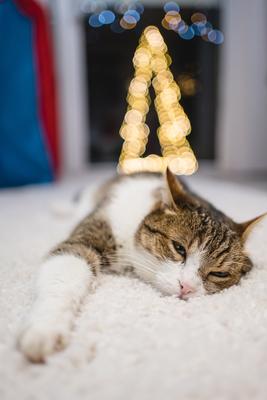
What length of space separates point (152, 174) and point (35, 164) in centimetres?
131

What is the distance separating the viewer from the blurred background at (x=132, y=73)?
2.97 meters

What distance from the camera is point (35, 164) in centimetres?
259

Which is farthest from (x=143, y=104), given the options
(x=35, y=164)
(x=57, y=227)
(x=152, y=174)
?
(x=57, y=227)

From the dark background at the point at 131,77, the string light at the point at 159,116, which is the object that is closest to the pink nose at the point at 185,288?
the string light at the point at 159,116

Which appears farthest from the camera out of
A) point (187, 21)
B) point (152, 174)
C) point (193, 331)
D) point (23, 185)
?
point (187, 21)

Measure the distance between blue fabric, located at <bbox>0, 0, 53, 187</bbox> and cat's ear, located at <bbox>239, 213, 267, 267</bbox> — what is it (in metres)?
1.90

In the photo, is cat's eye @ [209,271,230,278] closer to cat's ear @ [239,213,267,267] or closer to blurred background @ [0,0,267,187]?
cat's ear @ [239,213,267,267]

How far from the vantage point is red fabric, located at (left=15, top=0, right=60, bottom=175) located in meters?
2.52

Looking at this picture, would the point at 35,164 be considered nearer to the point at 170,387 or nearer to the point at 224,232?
the point at 224,232

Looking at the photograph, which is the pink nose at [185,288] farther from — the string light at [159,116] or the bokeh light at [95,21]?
the bokeh light at [95,21]

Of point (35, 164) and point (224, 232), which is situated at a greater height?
point (224, 232)

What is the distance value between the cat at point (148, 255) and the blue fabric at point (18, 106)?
1553 mm

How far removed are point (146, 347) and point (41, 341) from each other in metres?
0.18

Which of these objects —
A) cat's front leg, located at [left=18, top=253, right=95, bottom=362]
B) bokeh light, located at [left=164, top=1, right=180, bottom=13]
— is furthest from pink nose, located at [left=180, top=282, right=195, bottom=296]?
bokeh light, located at [left=164, top=1, right=180, bottom=13]
